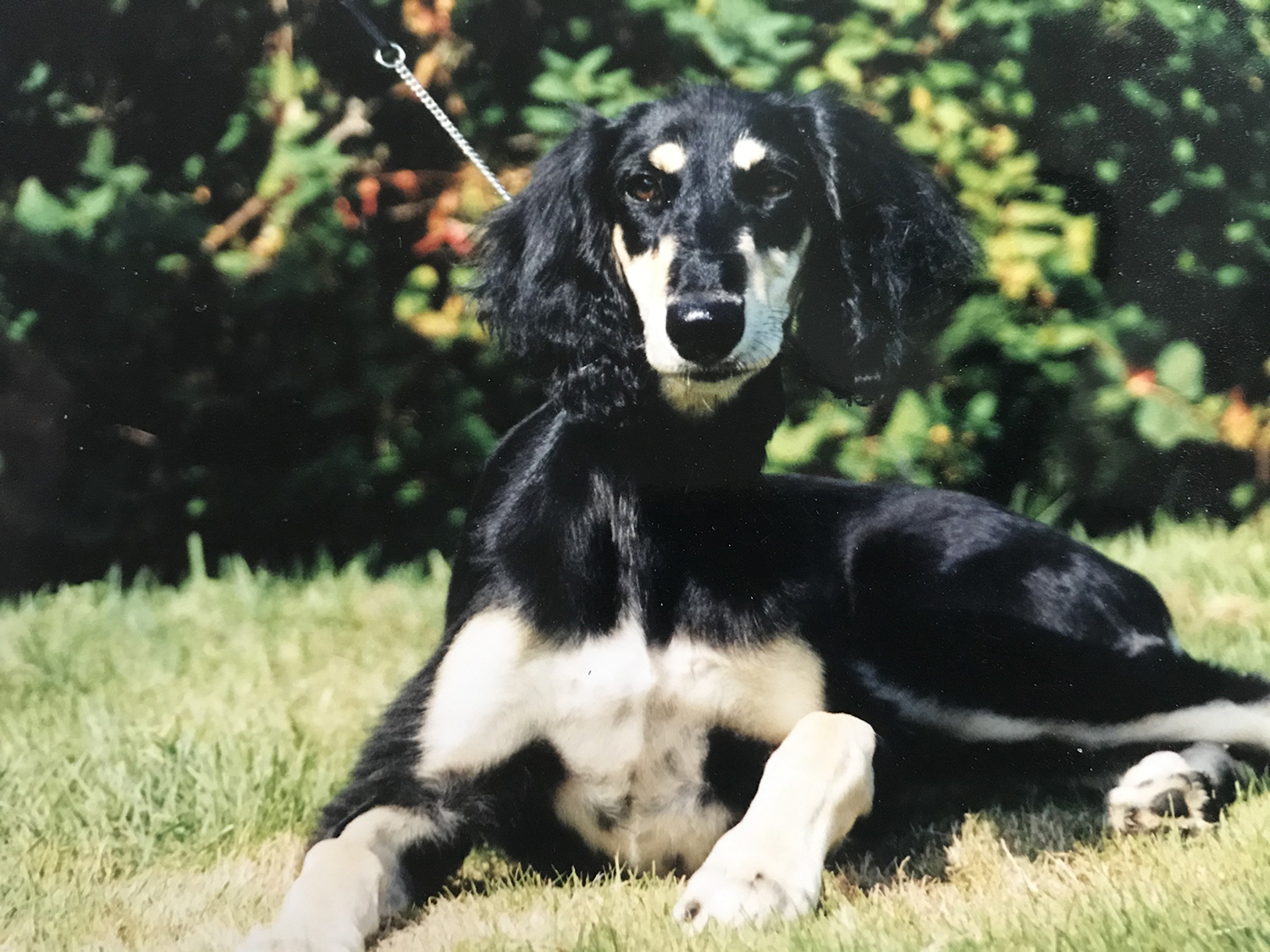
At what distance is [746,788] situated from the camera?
226 cm

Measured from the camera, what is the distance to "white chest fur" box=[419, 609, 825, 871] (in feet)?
7.25

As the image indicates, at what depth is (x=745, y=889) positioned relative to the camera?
74.0 inches

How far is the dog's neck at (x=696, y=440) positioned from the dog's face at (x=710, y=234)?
0.10ft

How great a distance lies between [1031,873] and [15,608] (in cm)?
285

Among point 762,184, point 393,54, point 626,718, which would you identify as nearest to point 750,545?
point 626,718

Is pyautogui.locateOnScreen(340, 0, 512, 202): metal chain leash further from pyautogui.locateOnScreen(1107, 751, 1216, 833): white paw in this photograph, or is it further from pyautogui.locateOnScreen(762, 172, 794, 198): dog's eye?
pyautogui.locateOnScreen(1107, 751, 1216, 833): white paw

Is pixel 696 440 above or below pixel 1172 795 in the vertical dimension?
above

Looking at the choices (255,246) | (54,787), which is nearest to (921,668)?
(54,787)

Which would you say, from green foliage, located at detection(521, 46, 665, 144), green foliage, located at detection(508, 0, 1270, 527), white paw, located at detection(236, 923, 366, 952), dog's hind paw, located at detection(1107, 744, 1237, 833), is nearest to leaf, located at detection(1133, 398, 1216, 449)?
green foliage, located at detection(508, 0, 1270, 527)

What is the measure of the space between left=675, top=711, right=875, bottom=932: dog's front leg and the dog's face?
629 millimetres

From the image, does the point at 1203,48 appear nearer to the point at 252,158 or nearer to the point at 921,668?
the point at 921,668

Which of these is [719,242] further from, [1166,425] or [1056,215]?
[1166,425]

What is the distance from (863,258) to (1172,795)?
3.63ft

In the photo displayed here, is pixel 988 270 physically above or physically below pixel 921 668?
above
